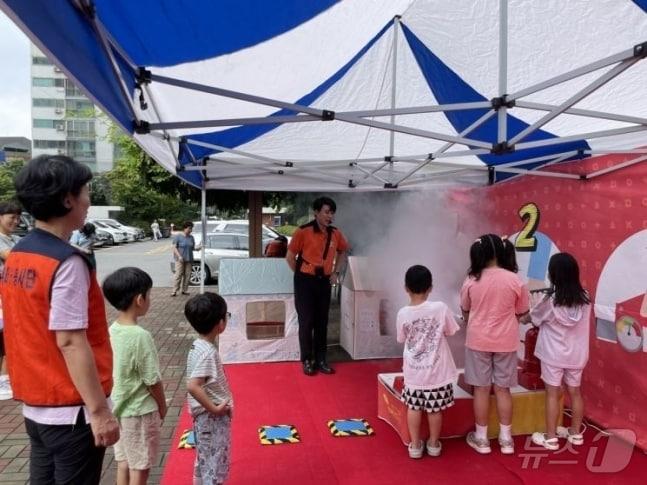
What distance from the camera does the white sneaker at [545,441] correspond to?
135 inches

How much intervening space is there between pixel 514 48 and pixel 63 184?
2745mm

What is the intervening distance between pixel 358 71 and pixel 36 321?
3.07 m

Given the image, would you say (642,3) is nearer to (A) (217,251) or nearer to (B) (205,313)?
(B) (205,313)

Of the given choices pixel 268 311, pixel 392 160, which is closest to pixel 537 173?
pixel 392 160

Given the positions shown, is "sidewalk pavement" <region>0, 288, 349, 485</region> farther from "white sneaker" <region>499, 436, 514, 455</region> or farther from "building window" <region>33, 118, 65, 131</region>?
"building window" <region>33, 118, 65, 131</region>

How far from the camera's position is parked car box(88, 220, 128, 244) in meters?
28.4

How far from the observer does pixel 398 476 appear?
122 inches

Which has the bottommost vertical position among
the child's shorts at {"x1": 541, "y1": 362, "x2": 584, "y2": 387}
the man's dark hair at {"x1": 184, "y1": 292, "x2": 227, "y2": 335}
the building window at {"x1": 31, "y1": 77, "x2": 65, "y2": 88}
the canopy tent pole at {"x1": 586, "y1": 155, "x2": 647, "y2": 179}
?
the child's shorts at {"x1": 541, "y1": 362, "x2": 584, "y2": 387}

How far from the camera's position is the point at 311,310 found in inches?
201

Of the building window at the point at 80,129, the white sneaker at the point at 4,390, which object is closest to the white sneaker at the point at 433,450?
the white sneaker at the point at 4,390

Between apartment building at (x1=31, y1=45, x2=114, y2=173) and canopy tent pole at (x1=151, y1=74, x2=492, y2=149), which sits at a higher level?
apartment building at (x1=31, y1=45, x2=114, y2=173)

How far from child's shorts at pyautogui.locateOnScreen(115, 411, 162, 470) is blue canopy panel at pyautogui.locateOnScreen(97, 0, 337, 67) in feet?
6.03

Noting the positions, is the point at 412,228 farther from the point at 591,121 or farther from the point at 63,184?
the point at 63,184

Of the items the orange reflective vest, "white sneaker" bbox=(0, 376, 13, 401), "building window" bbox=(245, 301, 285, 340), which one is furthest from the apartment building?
the orange reflective vest
